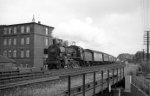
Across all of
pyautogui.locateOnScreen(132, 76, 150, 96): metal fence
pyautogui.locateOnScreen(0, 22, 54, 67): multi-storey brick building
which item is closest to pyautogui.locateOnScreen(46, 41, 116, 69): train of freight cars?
pyautogui.locateOnScreen(132, 76, 150, 96): metal fence

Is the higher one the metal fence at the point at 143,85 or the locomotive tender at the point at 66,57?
the locomotive tender at the point at 66,57

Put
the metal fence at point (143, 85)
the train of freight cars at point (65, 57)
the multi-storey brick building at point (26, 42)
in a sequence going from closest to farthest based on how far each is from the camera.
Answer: the metal fence at point (143, 85)
the train of freight cars at point (65, 57)
the multi-storey brick building at point (26, 42)

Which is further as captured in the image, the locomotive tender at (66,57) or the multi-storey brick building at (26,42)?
the multi-storey brick building at (26,42)

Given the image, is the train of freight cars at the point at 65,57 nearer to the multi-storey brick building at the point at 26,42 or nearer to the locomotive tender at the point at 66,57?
the locomotive tender at the point at 66,57

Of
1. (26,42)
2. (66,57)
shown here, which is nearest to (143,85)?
(66,57)

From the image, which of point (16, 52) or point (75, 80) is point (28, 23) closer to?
point (16, 52)

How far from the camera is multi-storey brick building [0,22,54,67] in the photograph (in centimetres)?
5099

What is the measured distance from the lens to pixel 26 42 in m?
52.3

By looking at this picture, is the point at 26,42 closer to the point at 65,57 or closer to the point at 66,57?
the point at 66,57

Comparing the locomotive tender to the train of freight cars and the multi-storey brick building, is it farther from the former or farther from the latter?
the multi-storey brick building

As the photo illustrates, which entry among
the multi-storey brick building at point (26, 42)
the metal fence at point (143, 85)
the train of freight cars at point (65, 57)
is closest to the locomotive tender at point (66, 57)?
the train of freight cars at point (65, 57)

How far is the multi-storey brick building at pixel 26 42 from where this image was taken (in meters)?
51.0

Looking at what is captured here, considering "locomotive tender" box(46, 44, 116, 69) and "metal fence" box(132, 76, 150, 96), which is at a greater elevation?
"locomotive tender" box(46, 44, 116, 69)

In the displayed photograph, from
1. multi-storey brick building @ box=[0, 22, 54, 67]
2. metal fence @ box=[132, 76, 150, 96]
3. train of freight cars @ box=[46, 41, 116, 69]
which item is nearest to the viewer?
metal fence @ box=[132, 76, 150, 96]
